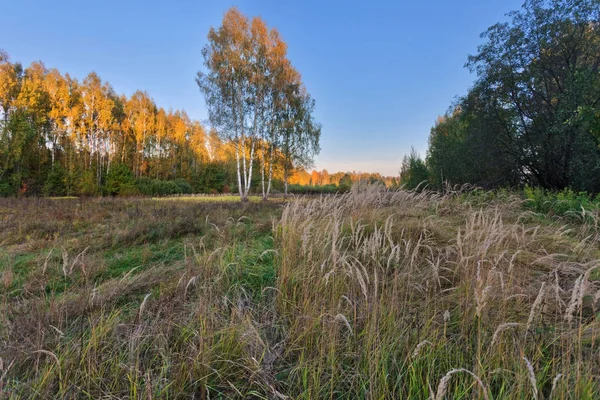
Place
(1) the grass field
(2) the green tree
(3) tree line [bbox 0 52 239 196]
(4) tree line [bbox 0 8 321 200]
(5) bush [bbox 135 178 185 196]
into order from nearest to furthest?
1. (1) the grass field
2. (2) the green tree
3. (4) tree line [bbox 0 8 321 200]
4. (3) tree line [bbox 0 52 239 196]
5. (5) bush [bbox 135 178 185 196]

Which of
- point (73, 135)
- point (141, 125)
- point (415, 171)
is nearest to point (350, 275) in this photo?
point (415, 171)

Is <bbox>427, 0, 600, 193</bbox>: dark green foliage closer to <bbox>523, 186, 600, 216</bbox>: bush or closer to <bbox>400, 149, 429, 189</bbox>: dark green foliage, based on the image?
<bbox>523, 186, 600, 216</bbox>: bush

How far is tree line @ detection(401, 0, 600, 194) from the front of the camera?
9836 mm

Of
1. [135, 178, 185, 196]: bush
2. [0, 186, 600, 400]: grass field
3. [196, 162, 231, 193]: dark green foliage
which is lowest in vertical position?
[0, 186, 600, 400]: grass field

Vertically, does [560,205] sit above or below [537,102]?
below

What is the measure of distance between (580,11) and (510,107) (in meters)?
4.17

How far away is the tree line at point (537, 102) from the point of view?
9.84 metres

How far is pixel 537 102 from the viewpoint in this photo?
41.2ft

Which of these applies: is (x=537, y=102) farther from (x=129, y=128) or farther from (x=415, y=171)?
(x=129, y=128)

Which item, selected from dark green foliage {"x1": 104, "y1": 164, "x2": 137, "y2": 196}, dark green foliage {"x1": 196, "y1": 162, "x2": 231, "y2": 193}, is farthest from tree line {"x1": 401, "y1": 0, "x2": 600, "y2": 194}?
dark green foliage {"x1": 196, "y1": 162, "x2": 231, "y2": 193}

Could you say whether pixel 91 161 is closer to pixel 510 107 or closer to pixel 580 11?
pixel 510 107

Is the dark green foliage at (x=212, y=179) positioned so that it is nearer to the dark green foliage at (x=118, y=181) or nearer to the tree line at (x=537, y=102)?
the dark green foliage at (x=118, y=181)

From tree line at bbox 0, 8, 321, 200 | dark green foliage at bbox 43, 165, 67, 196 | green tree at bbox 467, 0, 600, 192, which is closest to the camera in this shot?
green tree at bbox 467, 0, 600, 192

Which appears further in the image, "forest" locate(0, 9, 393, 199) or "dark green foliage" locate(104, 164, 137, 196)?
"dark green foliage" locate(104, 164, 137, 196)
